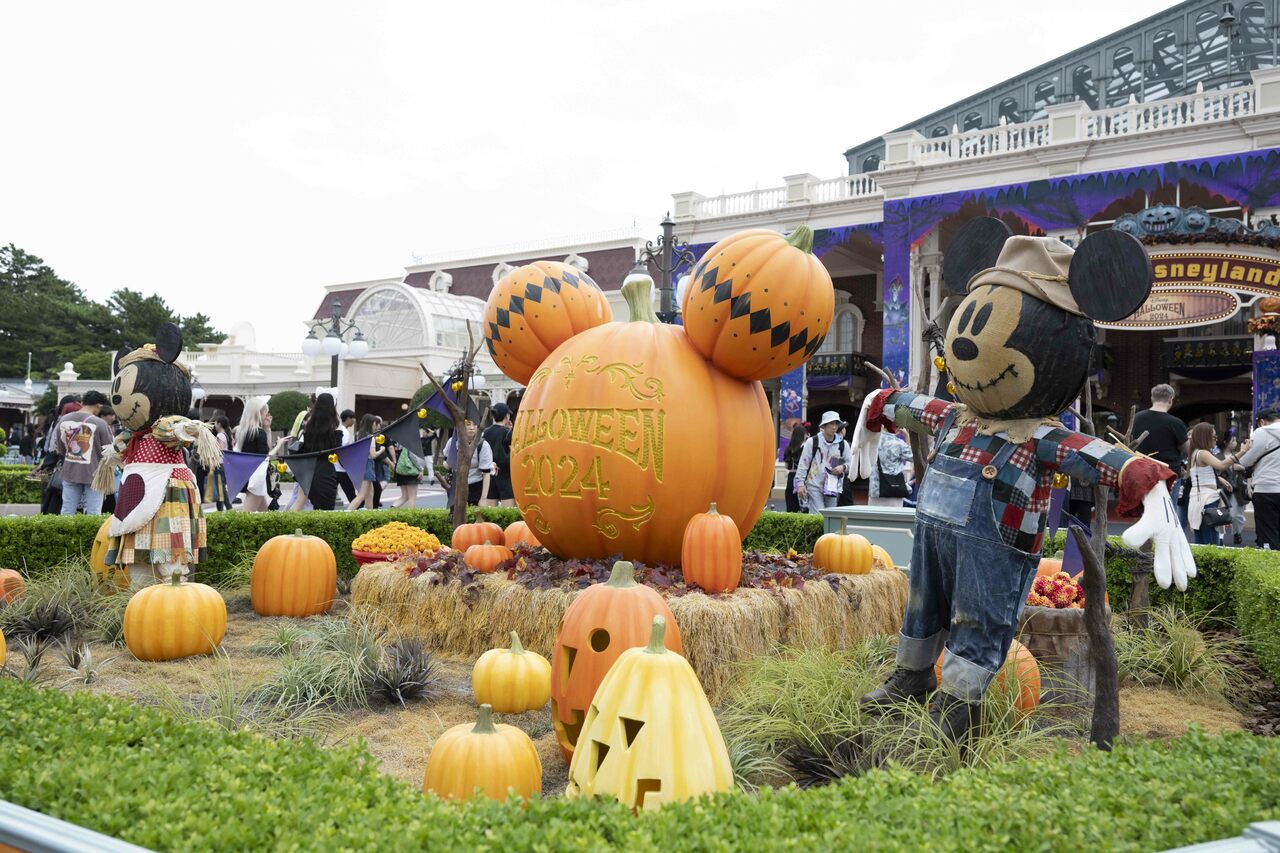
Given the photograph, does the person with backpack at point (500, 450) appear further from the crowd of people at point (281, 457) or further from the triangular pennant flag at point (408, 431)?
the triangular pennant flag at point (408, 431)

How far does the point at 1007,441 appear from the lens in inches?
138

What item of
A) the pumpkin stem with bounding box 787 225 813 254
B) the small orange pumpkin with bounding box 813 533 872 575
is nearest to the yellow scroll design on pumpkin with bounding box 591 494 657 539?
the small orange pumpkin with bounding box 813 533 872 575

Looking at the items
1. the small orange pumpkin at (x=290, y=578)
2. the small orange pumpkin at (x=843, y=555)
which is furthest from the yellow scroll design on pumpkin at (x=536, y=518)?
the small orange pumpkin at (x=290, y=578)

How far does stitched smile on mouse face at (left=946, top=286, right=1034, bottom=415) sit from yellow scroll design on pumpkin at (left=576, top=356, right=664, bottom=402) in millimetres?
1790

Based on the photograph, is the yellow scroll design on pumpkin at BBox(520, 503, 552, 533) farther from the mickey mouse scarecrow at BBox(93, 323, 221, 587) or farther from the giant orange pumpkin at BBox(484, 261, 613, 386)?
the mickey mouse scarecrow at BBox(93, 323, 221, 587)

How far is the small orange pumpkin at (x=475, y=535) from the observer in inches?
265

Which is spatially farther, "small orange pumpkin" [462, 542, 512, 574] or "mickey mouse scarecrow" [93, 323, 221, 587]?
"mickey mouse scarecrow" [93, 323, 221, 587]

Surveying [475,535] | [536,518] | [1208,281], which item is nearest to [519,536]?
[475,535]

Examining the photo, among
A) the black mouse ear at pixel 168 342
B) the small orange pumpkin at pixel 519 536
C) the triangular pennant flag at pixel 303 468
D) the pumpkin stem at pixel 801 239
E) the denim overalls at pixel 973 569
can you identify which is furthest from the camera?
the triangular pennant flag at pixel 303 468

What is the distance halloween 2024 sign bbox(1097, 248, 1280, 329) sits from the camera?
14594mm

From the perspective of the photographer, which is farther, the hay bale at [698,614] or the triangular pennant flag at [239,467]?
the triangular pennant flag at [239,467]

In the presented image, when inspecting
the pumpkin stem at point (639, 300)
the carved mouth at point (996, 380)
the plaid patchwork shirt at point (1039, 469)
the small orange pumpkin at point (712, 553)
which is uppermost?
the pumpkin stem at point (639, 300)

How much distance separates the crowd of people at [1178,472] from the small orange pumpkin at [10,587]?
574cm

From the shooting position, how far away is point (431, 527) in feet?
30.1
